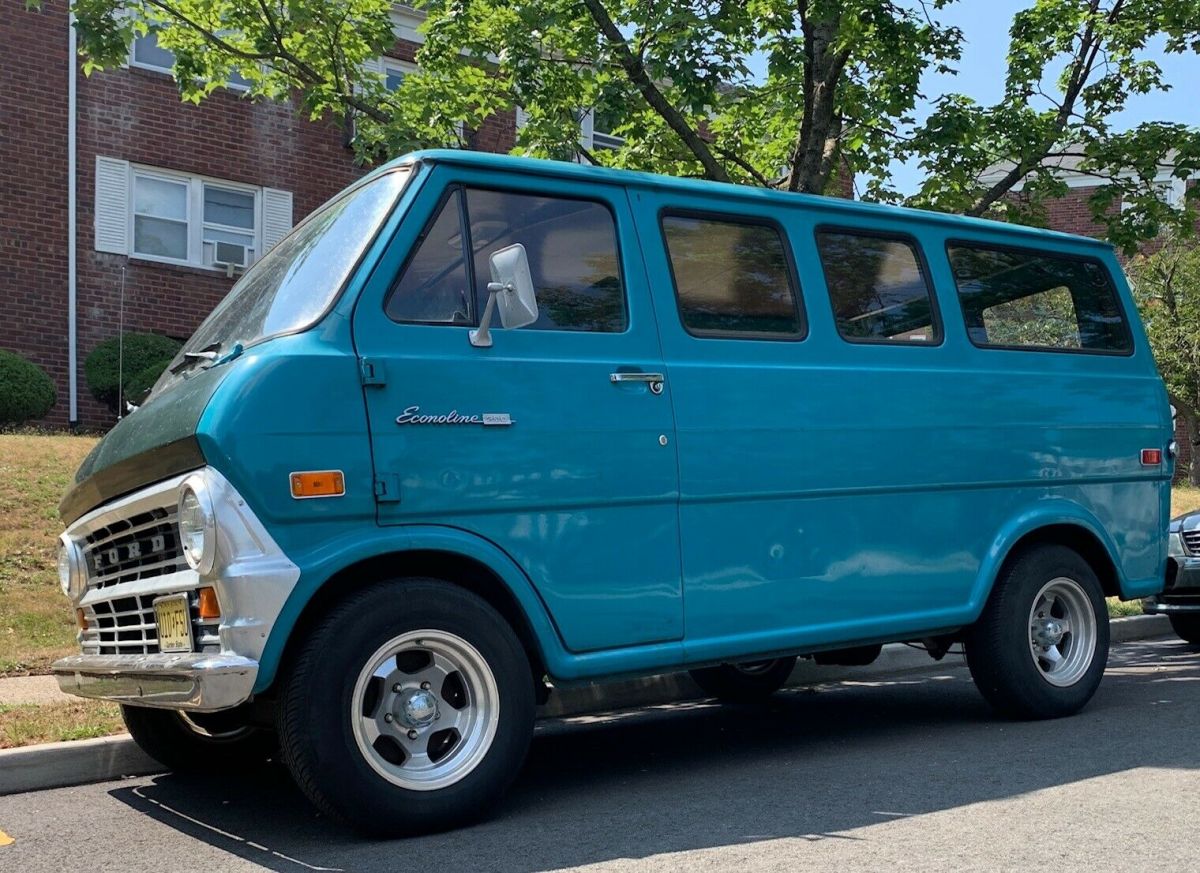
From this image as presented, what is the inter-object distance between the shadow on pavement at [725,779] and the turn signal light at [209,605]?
32.6 inches

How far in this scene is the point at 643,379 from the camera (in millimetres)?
5402

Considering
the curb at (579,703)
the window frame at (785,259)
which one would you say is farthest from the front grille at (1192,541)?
the window frame at (785,259)

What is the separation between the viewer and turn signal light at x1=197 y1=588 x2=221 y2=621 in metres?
4.46

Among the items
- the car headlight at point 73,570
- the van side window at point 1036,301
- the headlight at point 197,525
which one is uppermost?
the van side window at point 1036,301

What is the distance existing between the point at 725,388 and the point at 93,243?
14.5 m

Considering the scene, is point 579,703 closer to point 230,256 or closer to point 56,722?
point 56,722

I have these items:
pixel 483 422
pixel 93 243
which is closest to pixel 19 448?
pixel 93 243

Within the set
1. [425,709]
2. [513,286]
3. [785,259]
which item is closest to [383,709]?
[425,709]

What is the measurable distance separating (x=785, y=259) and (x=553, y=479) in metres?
1.76

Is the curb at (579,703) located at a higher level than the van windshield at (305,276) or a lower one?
lower

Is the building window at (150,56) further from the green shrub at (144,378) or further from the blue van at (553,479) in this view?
the blue van at (553,479)

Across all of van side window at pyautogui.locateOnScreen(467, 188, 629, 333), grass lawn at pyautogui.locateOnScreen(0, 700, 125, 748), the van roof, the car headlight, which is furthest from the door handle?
grass lawn at pyautogui.locateOnScreen(0, 700, 125, 748)

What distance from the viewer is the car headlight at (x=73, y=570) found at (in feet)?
17.5

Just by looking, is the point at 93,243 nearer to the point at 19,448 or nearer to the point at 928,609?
the point at 19,448
